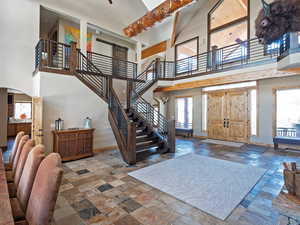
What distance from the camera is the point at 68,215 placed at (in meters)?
2.06

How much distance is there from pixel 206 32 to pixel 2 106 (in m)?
9.46

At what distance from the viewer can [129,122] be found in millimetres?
3928

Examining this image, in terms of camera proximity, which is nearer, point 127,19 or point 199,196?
point 199,196

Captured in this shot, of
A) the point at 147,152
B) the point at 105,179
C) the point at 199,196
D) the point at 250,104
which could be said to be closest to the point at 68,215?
the point at 105,179

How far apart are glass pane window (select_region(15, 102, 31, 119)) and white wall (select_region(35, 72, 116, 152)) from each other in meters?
5.52

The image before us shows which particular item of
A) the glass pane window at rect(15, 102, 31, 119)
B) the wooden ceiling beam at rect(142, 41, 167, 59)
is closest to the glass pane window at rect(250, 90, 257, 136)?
the wooden ceiling beam at rect(142, 41, 167, 59)

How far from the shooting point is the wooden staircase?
4070 millimetres

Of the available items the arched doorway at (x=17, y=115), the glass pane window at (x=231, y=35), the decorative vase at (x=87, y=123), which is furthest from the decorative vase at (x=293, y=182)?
the arched doorway at (x=17, y=115)

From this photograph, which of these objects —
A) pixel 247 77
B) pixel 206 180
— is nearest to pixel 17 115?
pixel 206 180

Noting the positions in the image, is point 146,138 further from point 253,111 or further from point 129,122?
point 253,111

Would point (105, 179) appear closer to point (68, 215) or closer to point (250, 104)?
point (68, 215)

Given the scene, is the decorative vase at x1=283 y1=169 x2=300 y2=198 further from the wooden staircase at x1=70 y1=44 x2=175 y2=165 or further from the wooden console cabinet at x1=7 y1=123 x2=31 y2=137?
the wooden console cabinet at x1=7 y1=123 x2=31 y2=137

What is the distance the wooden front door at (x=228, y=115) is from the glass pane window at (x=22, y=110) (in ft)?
33.0

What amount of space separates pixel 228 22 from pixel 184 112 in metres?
4.95
